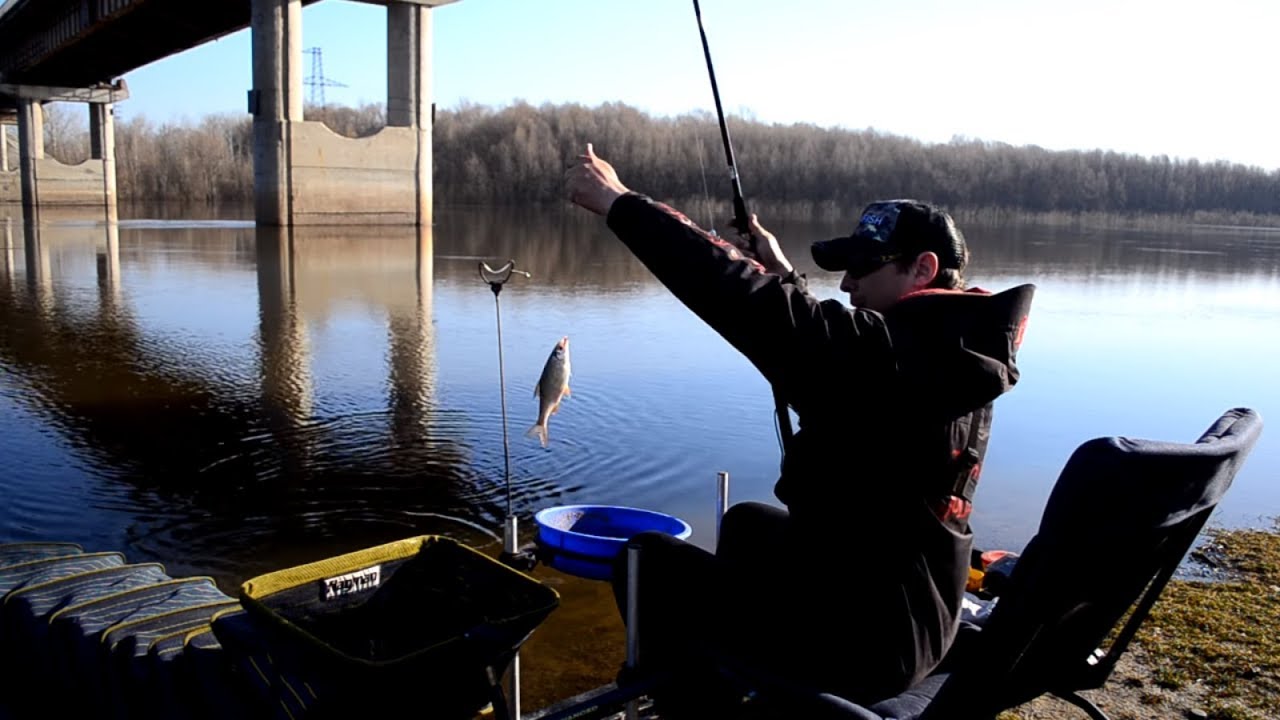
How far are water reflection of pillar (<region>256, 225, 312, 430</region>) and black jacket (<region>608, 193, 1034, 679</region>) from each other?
21.2 feet

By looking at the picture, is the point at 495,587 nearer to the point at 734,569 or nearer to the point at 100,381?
the point at 734,569

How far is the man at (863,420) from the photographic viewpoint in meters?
2.30

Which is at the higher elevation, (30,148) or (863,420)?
(30,148)

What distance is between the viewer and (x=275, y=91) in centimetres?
3070

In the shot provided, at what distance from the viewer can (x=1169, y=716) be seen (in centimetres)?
376

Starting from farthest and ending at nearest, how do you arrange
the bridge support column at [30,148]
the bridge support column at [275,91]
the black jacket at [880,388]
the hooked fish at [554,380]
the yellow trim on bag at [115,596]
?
the bridge support column at [30,148] → the bridge support column at [275,91] → the hooked fish at [554,380] → the yellow trim on bag at [115,596] → the black jacket at [880,388]

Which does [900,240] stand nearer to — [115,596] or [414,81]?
[115,596]

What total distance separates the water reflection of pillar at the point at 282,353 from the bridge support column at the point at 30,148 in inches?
1578

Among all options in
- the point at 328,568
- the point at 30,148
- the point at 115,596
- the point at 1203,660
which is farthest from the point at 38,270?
the point at 30,148

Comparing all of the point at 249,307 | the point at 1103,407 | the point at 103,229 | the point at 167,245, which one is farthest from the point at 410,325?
the point at 103,229

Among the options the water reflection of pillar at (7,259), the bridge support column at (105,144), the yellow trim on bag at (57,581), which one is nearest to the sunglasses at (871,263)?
the yellow trim on bag at (57,581)

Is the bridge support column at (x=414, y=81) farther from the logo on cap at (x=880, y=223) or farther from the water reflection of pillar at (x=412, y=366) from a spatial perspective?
the logo on cap at (x=880, y=223)

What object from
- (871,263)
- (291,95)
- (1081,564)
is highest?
(291,95)

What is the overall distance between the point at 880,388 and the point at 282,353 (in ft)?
33.0
